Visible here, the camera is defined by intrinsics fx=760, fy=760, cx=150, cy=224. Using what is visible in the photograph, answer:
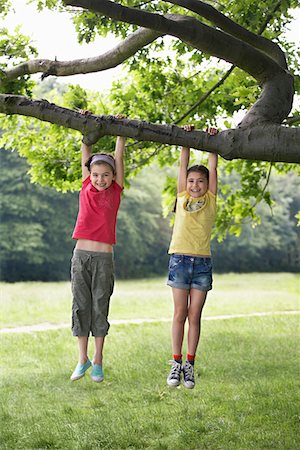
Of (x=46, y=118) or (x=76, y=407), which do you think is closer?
(x=46, y=118)

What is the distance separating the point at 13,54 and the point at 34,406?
10.8 feet

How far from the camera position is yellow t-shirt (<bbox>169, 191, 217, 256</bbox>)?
476cm

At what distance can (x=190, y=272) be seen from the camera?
4781mm

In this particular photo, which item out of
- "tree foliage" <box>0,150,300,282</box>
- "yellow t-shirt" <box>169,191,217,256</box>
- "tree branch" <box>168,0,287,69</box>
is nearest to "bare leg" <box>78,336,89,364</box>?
"yellow t-shirt" <box>169,191,217,256</box>

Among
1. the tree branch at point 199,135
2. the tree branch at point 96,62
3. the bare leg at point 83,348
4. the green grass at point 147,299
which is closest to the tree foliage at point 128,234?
the green grass at point 147,299

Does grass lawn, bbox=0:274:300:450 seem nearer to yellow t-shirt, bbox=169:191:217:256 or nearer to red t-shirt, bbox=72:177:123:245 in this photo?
yellow t-shirt, bbox=169:191:217:256

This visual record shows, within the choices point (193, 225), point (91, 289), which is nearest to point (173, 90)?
point (193, 225)

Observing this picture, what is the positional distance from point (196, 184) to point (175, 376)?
1241 mm

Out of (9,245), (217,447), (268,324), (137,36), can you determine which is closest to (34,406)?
(217,447)

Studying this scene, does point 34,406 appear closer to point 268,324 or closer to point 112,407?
point 112,407

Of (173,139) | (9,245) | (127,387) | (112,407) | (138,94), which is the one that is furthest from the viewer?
(9,245)

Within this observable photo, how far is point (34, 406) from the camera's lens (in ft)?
24.0

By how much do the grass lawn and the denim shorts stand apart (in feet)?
4.72

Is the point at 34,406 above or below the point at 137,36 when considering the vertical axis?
below
